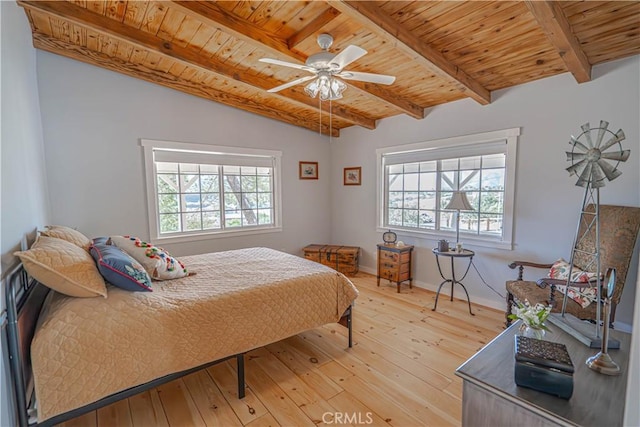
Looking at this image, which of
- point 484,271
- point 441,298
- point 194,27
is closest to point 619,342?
point 484,271

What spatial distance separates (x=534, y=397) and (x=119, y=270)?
7.15 ft

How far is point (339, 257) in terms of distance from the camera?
Result: 4.68m

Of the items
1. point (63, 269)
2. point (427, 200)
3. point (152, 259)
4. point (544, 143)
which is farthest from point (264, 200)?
point (544, 143)

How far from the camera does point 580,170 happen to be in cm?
170

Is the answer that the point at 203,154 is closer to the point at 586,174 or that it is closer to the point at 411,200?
the point at 411,200

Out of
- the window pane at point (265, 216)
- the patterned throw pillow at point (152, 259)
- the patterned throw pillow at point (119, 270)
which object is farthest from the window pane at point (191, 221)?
the patterned throw pillow at point (119, 270)

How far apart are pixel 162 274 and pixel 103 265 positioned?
54 cm

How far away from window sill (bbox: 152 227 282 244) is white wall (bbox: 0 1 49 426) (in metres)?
1.25

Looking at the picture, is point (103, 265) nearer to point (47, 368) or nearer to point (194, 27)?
point (47, 368)

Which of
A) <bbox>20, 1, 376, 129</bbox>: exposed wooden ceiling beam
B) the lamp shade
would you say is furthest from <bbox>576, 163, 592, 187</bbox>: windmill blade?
<bbox>20, 1, 376, 129</bbox>: exposed wooden ceiling beam

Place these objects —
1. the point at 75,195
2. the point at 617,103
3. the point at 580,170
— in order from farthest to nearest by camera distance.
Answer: the point at 75,195 < the point at 617,103 < the point at 580,170

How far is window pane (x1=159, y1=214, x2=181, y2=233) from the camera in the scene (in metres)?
3.87

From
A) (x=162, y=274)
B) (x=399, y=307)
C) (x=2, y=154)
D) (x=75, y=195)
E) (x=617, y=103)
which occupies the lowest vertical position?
(x=399, y=307)

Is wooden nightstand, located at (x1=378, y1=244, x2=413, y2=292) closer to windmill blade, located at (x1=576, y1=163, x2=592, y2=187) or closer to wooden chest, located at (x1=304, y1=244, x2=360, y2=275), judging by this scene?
wooden chest, located at (x1=304, y1=244, x2=360, y2=275)
